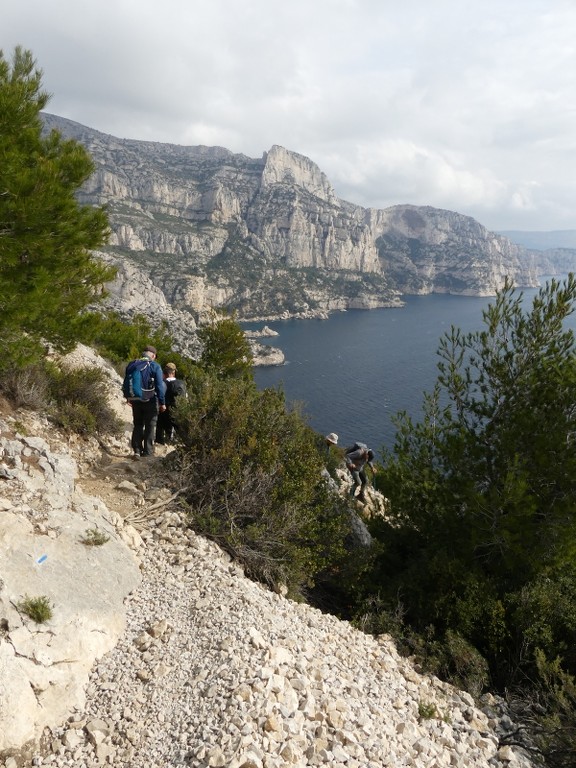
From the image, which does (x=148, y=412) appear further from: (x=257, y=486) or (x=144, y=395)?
(x=257, y=486)

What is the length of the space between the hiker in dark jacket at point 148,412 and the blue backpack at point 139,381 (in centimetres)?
6

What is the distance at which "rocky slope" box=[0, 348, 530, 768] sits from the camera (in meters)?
3.57

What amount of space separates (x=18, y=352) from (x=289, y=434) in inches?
182

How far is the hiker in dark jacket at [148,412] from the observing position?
8320 mm

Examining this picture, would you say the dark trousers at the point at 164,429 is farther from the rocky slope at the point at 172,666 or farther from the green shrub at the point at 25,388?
the rocky slope at the point at 172,666

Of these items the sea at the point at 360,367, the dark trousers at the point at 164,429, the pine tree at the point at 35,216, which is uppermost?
the pine tree at the point at 35,216

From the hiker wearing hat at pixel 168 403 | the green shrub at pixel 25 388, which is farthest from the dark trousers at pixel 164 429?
the green shrub at pixel 25 388

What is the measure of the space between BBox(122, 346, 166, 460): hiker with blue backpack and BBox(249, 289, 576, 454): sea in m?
2.92

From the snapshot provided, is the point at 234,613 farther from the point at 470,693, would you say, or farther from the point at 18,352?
the point at 18,352

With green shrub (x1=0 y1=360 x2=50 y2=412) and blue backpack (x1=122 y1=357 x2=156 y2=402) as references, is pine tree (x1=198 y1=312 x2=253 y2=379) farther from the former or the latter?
green shrub (x1=0 y1=360 x2=50 y2=412)

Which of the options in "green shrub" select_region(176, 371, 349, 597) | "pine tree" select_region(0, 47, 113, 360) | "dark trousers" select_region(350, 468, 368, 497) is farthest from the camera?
"dark trousers" select_region(350, 468, 368, 497)

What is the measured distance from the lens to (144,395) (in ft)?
27.1

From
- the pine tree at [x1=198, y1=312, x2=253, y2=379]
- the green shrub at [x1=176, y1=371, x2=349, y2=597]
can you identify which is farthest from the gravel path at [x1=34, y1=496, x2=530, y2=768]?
the pine tree at [x1=198, y1=312, x2=253, y2=379]

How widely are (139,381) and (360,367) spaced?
84850 millimetres
